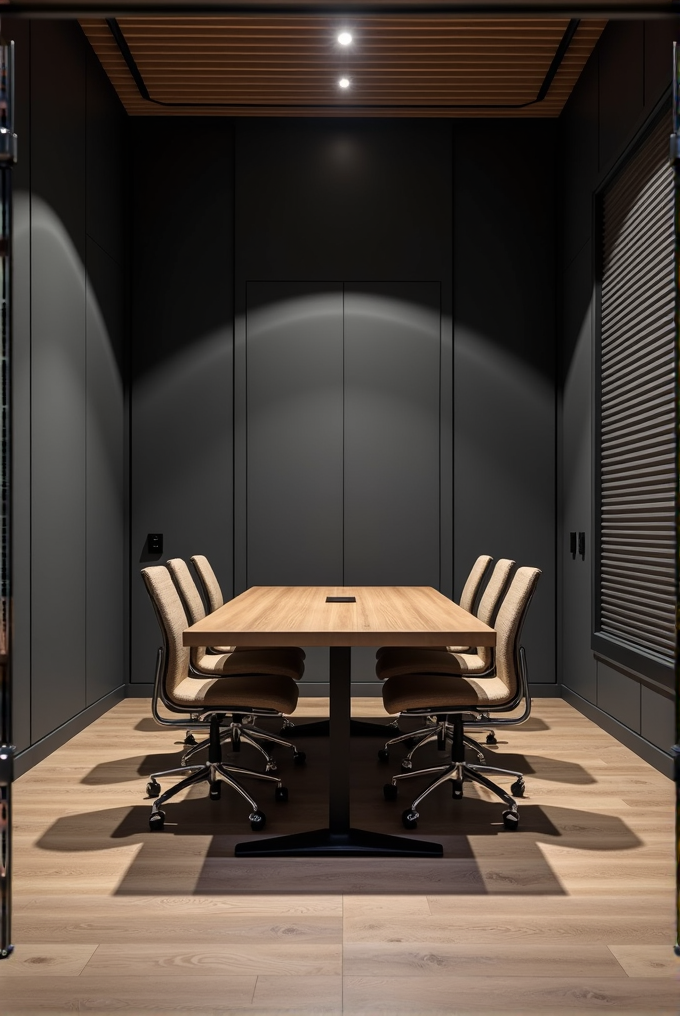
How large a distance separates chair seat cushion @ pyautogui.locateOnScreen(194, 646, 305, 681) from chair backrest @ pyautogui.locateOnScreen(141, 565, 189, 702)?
0.30 m

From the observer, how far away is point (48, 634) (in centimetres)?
435

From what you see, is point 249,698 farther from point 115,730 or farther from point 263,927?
point 115,730

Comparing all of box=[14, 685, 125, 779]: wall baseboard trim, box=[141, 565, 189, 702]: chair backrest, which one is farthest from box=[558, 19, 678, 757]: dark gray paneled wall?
box=[14, 685, 125, 779]: wall baseboard trim

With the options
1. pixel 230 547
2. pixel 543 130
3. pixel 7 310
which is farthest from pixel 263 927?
pixel 543 130

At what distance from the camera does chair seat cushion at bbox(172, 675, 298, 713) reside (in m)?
3.29

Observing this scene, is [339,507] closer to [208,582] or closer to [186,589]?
[208,582]

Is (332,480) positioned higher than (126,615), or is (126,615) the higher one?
(332,480)

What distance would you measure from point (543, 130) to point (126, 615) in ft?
15.6

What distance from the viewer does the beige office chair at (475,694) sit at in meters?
3.25

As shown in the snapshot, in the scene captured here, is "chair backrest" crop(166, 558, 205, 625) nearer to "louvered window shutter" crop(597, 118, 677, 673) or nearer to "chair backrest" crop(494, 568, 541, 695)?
"chair backrest" crop(494, 568, 541, 695)

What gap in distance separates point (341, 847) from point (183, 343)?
13.3ft

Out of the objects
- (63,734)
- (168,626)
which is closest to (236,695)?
(168,626)

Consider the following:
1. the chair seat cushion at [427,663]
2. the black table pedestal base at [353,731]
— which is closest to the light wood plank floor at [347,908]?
the chair seat cushion at [427,663]

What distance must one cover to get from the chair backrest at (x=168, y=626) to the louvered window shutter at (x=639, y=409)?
228 cm
